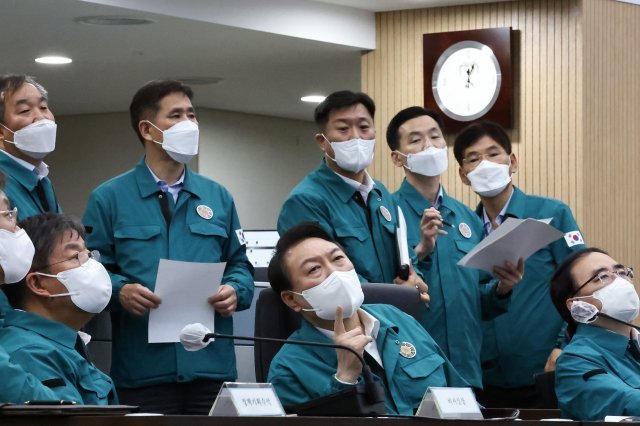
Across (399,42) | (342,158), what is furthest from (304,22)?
(342,158)

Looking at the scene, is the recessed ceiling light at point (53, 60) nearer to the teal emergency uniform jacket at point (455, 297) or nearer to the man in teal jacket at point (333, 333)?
the teal emergency uniform jacket at point (455, 297)

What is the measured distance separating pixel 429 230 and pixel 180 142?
882 mm

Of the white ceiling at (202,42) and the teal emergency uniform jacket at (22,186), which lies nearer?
the teal emergency uniform jacket at (22,186)

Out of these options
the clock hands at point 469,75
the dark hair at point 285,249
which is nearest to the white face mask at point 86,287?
the dark hair at point 285,249

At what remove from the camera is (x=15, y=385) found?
2.73 m

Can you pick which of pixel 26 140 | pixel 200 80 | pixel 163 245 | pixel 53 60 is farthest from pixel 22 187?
pixel 200 80

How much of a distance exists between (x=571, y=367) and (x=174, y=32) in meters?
6.07

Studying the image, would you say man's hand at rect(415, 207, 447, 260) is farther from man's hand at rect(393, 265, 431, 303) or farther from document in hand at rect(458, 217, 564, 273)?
document in hand at rect(458, 217, 564, 273)

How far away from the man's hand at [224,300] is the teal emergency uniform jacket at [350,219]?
34 cm

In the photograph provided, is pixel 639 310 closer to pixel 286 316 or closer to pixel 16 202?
pixel 286 316

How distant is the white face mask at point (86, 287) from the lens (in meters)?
3.30

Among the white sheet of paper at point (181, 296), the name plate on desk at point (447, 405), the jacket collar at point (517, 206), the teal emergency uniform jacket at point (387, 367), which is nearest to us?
the name plate on desk at point (447, 405)

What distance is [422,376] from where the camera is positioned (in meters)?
3.42

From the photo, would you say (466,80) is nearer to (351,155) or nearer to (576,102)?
(576,102)
